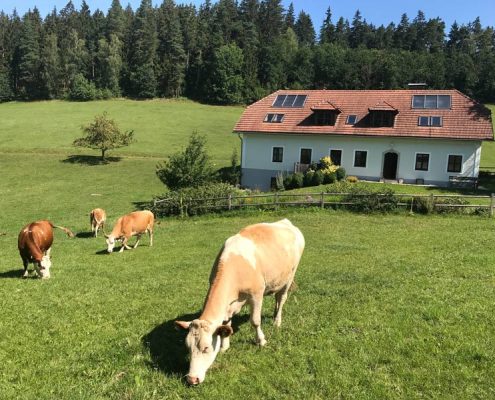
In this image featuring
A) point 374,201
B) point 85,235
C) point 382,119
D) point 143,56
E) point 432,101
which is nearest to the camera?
point 85,235

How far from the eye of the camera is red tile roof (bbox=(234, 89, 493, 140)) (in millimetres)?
33969

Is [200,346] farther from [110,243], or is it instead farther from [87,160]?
[87,160]

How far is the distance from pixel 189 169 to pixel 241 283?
2238cm

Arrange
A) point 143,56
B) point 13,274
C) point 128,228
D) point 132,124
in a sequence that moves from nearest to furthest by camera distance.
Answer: point 13,274 → point 128,228 → point 132,124 → point 143,56

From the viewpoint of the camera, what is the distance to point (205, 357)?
5.50 m

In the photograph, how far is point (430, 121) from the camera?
35.1m

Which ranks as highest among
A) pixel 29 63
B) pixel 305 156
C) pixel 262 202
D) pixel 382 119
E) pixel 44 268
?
pixel 29 63

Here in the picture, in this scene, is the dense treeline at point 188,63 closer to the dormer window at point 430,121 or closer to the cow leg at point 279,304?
the dormer window at point 430,121

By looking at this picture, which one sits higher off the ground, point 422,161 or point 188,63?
point 188,63

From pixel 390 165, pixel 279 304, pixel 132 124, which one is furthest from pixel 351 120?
pixel 132 124

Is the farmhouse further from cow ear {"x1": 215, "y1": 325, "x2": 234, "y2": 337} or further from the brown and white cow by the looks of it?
cow ear {"x1": 215, "y1": 325, "x2": 234, "y2": 337}

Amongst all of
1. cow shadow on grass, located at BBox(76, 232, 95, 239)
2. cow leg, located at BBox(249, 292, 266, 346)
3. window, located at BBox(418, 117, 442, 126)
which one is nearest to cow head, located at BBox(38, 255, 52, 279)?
cow leg, located at BBox(249, 292, 266, 346)

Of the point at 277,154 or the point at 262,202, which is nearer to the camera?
the point at 262,202

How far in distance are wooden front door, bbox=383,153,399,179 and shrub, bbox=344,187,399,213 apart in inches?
562
